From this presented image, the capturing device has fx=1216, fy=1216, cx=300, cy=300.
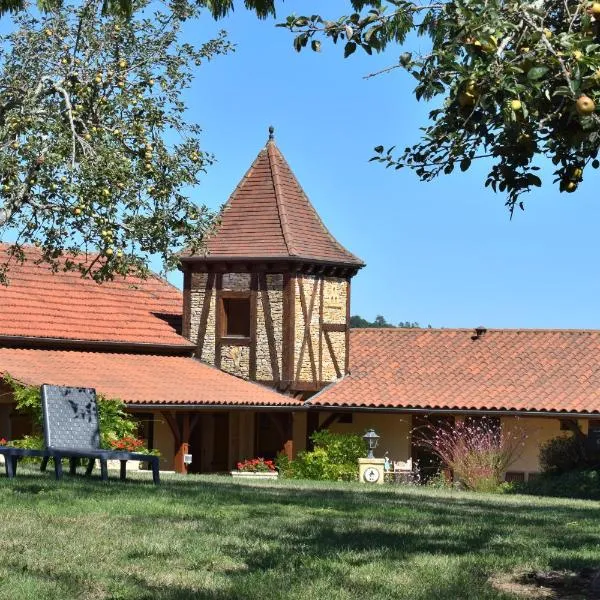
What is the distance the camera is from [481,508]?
1329cm

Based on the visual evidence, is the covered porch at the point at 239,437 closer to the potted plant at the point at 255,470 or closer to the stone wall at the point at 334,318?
the stone wall at the point at 334,318

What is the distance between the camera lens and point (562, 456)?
856 inches

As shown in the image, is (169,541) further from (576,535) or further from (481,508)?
(481,508)

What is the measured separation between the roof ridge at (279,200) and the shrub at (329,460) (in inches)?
178

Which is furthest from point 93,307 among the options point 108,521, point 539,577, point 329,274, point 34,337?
point 539,577

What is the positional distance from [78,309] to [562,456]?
12749 mm

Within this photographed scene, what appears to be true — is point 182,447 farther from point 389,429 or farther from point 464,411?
point 464,411

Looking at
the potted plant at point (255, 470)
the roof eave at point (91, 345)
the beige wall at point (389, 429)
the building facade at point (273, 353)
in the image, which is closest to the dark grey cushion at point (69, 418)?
the building facade at point (273, 353)

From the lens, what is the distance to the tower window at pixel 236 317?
30.2 m

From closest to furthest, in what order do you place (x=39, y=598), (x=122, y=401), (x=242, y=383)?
(x=39, y=598) < (x=122, y=401) < (x=242, y=383)

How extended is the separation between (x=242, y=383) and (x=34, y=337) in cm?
509

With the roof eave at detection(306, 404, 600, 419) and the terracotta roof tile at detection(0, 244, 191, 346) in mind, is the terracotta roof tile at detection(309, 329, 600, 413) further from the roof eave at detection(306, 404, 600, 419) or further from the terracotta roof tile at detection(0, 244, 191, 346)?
the terracotta roof tile at detection(0, 244, 191, 346)

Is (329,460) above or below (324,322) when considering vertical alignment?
below

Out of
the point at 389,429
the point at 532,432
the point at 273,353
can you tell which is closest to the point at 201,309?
the point at 273,353
